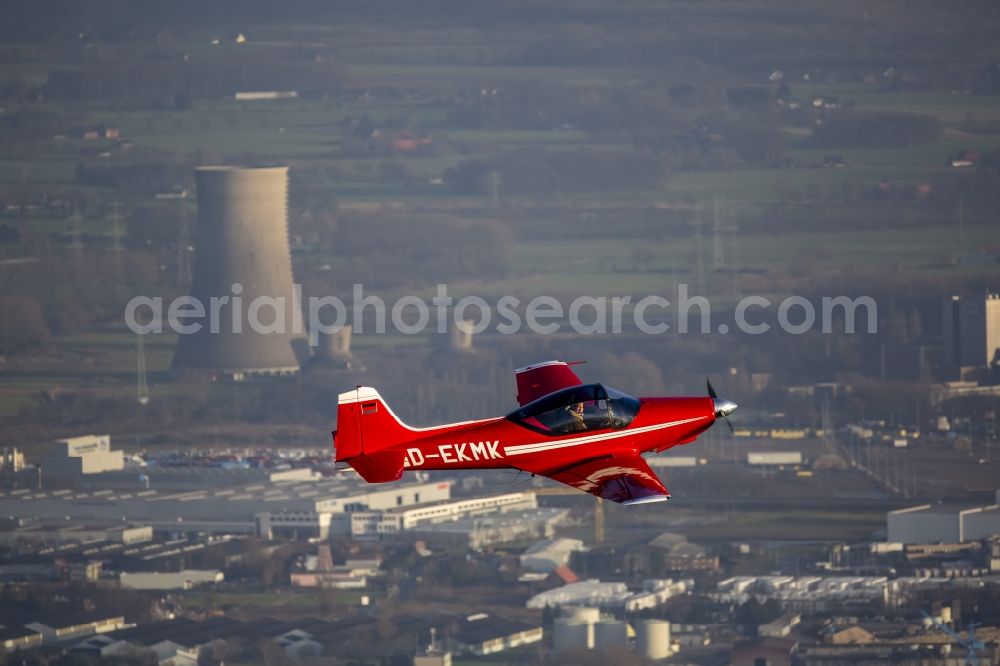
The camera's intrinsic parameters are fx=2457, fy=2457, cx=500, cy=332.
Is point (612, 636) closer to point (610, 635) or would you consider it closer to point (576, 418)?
point (610, 635)

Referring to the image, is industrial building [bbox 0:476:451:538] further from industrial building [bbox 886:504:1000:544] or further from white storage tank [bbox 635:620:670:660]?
white storage tank [bbox 635:620:670:660]

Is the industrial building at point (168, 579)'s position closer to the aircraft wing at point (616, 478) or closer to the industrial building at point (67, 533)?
the industrial building at point (67, 533)

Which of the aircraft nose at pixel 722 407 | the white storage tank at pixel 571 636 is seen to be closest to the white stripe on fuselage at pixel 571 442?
the aircraft nose at pixel 722 407

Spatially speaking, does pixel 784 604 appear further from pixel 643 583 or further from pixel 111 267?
pixel 111 267

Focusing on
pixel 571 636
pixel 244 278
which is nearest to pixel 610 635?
pixel 571 636

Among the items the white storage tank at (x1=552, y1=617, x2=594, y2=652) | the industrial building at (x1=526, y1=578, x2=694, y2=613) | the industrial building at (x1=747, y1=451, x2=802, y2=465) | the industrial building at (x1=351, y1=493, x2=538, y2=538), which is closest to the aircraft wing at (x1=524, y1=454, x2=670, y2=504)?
the white storage tank at (x1=552, y1=617, x2=594, y2=652)
